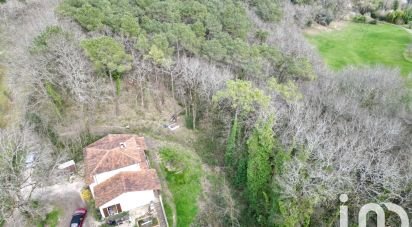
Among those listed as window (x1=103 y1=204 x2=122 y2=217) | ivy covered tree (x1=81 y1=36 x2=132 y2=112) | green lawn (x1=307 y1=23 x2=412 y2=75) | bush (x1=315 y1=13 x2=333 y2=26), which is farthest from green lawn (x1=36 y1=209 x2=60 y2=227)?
bush (x1=315 y1=13 x2=333 y2=26)

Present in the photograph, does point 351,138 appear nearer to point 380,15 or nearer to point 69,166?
point 69,166

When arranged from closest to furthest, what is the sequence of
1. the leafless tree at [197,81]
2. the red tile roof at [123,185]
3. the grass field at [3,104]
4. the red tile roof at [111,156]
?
1. the red tile roof at [123,185]
2. the red tile roof at [111,156]
3. the leafless tree at [197,81]
4. the grass field at [3,104]

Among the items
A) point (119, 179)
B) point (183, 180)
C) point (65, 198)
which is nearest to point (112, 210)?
point (119, 179)

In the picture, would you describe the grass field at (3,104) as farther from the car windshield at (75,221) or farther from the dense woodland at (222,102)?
the car windshield at (75,221)

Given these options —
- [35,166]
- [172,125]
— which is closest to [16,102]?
[35,166]

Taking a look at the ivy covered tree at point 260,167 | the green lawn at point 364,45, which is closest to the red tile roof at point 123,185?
the ivy covered tree at point 260,167
